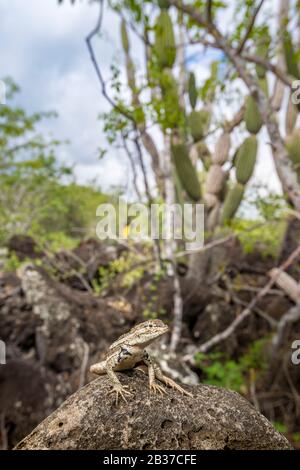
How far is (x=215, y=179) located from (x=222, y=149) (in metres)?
0.68

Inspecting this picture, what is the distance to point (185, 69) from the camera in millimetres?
11188

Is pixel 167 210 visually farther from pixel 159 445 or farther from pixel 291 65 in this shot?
pixel 159 445

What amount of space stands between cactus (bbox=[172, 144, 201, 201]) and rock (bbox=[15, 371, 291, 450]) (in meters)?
7.26

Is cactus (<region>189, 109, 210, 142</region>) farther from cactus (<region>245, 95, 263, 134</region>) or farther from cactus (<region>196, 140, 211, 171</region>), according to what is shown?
cactus (<region>245, 95, 263, 134</region>)

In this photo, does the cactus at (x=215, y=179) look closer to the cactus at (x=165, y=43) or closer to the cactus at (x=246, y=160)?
the cactus at (x=246, y=160)

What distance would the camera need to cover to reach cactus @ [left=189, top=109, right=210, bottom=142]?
9.14 meters

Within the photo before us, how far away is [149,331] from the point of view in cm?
176

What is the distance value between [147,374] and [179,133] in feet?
24.8

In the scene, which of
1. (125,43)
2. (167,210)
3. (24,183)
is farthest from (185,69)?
(24,183)

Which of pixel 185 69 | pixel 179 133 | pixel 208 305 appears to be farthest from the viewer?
pixel 185 69

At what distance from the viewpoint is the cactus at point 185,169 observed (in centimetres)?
859

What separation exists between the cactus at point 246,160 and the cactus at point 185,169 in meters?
0.94

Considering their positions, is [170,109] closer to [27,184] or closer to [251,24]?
[251,24]
